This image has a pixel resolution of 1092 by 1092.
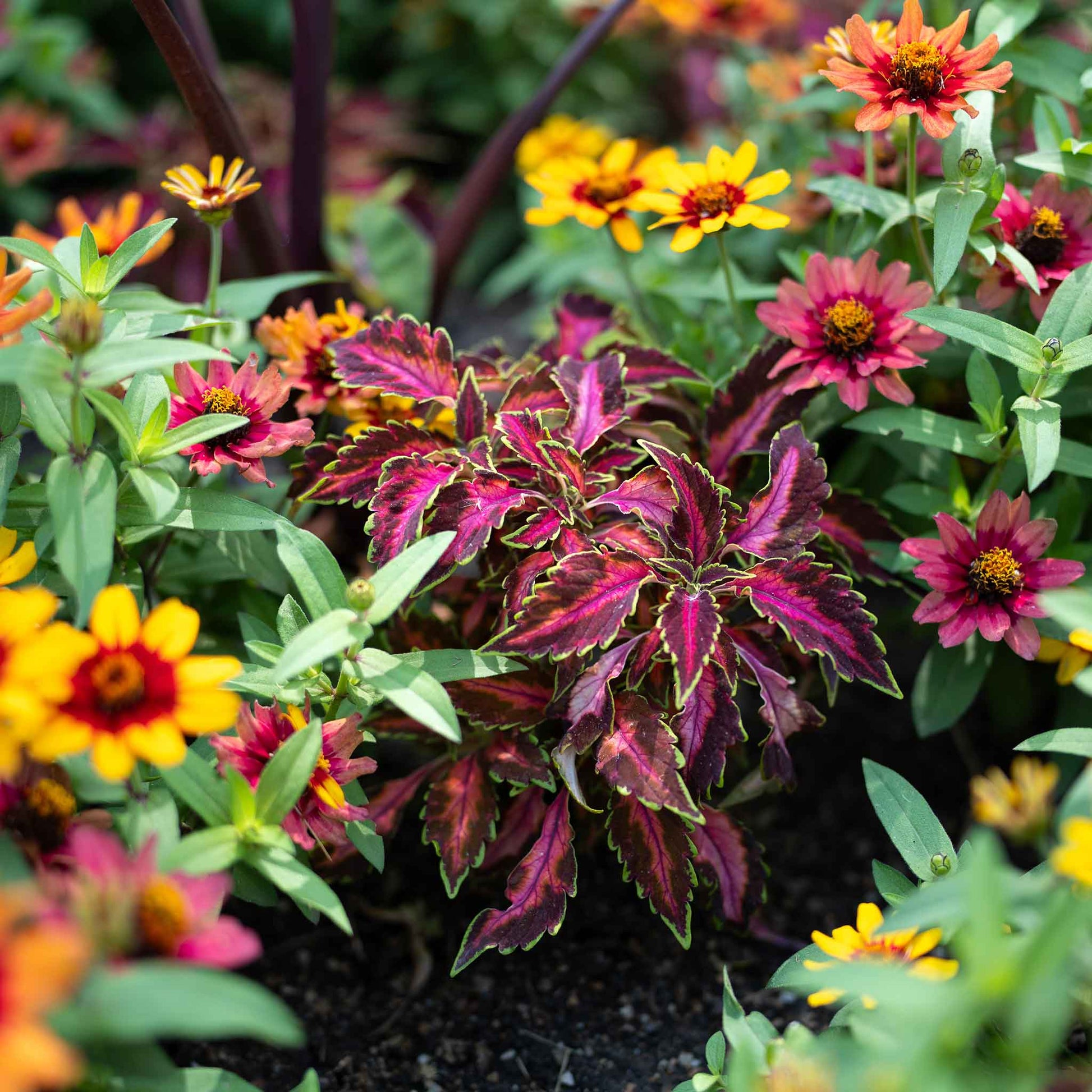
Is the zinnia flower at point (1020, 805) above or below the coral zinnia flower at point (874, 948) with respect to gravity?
above

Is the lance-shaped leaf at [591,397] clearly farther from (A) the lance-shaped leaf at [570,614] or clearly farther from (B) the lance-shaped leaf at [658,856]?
(B) the lance-shaped leaf at [658,856]

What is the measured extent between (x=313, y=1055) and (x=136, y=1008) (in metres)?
0.62

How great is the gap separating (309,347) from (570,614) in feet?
1.62

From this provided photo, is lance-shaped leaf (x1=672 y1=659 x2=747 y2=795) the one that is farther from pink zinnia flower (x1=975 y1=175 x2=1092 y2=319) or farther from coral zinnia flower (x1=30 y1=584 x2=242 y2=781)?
pink zinnia flower (x1=975 y1=175 x2=1092 y2=319)

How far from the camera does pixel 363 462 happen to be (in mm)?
1127

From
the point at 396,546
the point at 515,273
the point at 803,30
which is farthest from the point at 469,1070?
the point at 803,30

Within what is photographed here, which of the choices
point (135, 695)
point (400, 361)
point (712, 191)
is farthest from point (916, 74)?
point (135, 695)

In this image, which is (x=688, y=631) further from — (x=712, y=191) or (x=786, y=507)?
(x=712, y=191)

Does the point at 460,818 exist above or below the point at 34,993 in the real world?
above

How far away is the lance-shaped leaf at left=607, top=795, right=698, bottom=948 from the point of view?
1031mm

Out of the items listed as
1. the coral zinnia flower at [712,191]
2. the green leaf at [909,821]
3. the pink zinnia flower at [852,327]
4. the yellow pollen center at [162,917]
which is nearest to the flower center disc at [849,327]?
the pink zinnia flower at [852,327]

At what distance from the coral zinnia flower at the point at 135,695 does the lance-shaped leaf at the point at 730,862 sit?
21.3 inches

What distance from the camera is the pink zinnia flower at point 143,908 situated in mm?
658

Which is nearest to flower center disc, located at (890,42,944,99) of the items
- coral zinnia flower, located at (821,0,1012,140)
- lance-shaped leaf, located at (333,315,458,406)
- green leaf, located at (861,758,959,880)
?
coral zinnia flower, located at (821,0,1012,140)
